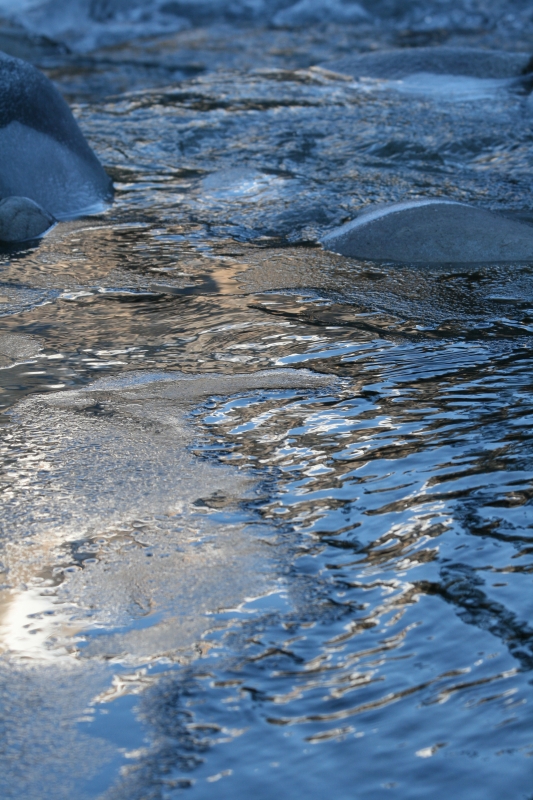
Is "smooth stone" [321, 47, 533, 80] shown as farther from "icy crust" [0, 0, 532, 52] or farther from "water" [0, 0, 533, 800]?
"icy crust" [0, 0, 532, 52]

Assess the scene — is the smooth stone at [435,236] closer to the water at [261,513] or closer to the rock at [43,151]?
the water at [261,513]

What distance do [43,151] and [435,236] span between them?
2.52 metres

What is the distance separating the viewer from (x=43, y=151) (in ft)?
18.2

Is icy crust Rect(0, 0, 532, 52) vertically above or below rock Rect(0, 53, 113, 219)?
above

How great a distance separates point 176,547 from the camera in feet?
7.05

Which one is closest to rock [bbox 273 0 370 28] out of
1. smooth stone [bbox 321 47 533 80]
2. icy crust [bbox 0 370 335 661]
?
smooth stone [bbox 321 47 533 80]

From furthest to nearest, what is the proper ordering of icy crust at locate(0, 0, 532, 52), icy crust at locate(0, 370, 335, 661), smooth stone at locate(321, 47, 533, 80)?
icy crust at locate(0, 0, 532, 52), smooth stone at locate(321, 47, 533, 80), icy crust at locate(0, 370, 335, 661)

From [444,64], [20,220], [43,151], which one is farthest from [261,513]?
[444,64]

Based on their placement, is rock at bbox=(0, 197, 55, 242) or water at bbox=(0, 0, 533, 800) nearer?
water at bbox=(0, 0, 533, 800)

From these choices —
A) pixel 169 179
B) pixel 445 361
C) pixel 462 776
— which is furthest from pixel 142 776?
pixel 169 179

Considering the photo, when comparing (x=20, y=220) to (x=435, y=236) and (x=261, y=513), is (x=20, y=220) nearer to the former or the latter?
(x=435, y=236)

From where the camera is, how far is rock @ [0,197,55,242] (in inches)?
192

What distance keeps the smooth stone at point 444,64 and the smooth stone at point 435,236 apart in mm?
4735

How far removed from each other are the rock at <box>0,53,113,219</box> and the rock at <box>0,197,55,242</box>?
0.32 metres
